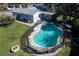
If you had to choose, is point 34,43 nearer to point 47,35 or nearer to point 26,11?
point 47,35

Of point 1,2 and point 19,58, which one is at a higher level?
point 1,2

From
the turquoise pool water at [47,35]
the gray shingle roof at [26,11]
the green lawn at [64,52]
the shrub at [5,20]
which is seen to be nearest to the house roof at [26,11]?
the gray shingle roof at [26,11]

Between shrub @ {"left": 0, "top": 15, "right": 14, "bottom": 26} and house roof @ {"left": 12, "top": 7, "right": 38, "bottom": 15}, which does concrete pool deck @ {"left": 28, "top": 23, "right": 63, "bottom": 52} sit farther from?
shrub @ {"left": 0, "top": 15, "right": 14, "bottom": 26}

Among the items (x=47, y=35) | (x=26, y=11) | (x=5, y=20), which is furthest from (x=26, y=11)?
(x=47, y=35)

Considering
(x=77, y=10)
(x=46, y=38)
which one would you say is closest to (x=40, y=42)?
(x=46, y=38)

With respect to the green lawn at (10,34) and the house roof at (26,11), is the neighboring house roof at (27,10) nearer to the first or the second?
the house roof at (26,11)

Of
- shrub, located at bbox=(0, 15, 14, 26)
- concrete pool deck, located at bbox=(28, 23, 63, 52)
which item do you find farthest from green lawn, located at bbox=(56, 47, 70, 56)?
shrub, located at bbox=(0, 15, 14, 26)

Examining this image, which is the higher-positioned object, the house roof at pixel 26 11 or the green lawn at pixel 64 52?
the house roof at pixel 26 11

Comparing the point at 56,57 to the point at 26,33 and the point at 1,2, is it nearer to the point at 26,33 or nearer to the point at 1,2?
the point at 26,33
